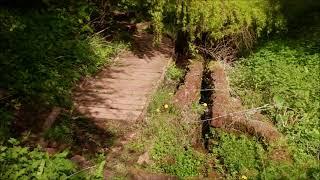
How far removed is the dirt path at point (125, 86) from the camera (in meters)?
7.09

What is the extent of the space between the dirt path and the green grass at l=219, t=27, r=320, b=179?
1.64m

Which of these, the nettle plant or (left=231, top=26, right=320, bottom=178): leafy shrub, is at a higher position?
the nettle plant

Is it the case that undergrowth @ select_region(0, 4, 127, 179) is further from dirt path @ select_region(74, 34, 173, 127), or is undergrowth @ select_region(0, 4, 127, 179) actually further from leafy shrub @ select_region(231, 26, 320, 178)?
leafy shrub @ select_region(231, 26, 320, 178)

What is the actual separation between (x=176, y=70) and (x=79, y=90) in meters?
2.08

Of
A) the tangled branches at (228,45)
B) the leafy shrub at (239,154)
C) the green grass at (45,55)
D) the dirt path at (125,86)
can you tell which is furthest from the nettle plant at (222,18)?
the leafy shrub at (239,154)

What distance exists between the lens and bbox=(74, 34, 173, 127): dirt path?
7086 mm

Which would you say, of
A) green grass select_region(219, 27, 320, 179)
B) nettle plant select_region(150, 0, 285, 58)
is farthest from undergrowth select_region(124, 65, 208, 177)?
nettle plant select_region(150, 0, 285, 58)

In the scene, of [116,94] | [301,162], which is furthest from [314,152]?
[116,94]

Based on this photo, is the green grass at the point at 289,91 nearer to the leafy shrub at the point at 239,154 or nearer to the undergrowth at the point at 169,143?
the leafy shrub at the point at 239,154

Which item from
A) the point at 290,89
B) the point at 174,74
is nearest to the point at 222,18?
the point at 174,74

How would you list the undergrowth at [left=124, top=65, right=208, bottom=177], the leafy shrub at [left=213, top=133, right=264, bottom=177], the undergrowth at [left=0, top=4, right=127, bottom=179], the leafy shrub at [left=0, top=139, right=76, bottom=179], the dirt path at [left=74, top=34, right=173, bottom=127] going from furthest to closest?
the dirt path at [left=74, top=34, right=173, bottom=127] < the undergrowth at [left=124, top=65, right=208, bottom=177] < the leafy shrub at [left=213, top=133, right=264, bottom=177] < the undergrowth at [left=0, top=4, right=127, bottom=179] < the leafy shrub at [left=0, top=139, right=76, bottom=179]

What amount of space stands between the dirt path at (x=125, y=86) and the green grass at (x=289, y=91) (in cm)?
164

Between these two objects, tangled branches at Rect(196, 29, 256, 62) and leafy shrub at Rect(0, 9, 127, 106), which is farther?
tangled branches at Rect(196, 29, 256, 62)

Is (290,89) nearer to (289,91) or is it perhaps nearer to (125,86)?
(289,91)
